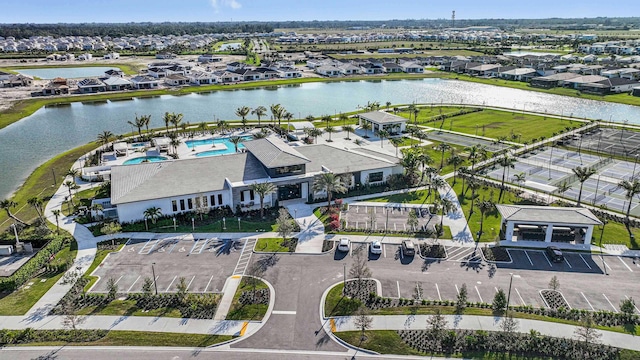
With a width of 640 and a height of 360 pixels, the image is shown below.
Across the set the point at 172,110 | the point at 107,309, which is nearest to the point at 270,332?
the point at 107,309

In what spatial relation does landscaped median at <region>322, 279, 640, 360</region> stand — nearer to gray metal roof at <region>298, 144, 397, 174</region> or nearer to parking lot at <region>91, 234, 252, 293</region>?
parking lot at <region>91, 234, 252, 293</region>

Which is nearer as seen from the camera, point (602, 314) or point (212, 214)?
point (602, 314)

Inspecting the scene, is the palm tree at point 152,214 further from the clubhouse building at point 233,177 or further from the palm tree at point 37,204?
the palm tree at point 37,204

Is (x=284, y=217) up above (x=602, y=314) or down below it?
above

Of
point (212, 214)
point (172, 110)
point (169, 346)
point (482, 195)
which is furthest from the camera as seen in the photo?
point (172, 110)

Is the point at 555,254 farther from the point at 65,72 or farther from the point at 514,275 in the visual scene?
the point at 65,72

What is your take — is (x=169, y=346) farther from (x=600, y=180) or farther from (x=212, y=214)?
(x=600, y=180)

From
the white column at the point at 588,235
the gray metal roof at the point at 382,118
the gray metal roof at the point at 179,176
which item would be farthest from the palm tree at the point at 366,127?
the white column at the point at 588,235
